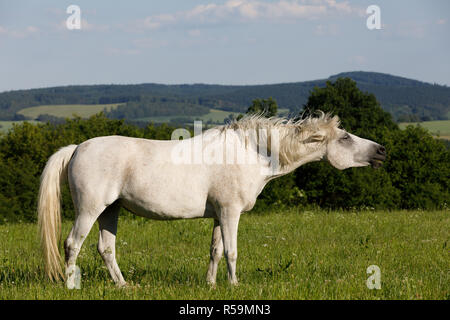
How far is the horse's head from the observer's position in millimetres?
7215

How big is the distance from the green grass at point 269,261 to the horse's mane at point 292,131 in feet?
5.23

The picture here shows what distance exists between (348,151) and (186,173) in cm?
234

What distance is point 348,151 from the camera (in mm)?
7215

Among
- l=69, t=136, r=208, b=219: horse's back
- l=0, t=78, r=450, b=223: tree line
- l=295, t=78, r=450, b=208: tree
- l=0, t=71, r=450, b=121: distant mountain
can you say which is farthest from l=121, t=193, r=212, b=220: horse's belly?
l=0, t=71, r=450, b=121: distant mountain

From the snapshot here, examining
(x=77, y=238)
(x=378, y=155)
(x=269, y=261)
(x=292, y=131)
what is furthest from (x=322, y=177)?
(x=77, y=238)

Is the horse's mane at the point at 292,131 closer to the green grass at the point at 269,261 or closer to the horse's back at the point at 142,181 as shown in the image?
the horse's back at the point at 142,181

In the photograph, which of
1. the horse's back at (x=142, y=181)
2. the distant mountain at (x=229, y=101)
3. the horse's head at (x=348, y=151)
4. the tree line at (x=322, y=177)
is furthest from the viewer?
the distant mountain at (x=229, y=101)

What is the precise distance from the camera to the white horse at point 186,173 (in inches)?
260

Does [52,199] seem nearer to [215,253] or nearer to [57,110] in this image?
[215,253]

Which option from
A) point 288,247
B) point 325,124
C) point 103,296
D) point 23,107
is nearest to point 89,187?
point 103,296

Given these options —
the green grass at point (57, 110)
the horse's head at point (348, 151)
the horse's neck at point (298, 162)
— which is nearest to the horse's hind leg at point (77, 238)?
the horse's neck at point (298, 162)

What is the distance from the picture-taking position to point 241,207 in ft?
22.1

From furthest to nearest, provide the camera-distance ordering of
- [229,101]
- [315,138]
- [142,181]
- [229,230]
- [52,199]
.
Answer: [229,101], [315,138], [52,199], [229,230], [142,181]

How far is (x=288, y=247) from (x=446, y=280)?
368 centimetres
